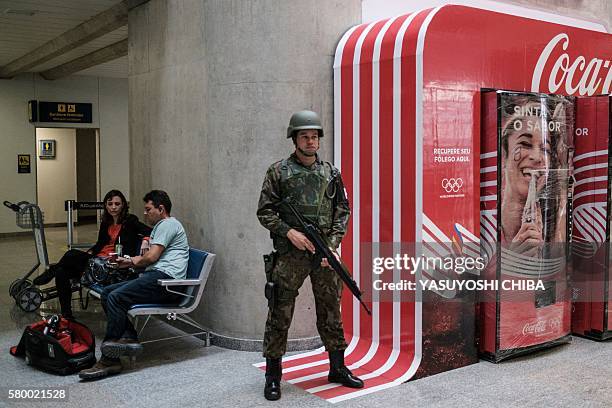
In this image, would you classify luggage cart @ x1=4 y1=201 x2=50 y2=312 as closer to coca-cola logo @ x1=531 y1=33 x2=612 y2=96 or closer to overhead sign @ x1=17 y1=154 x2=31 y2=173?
coca-cola logo @ x1=531 y1=33 x2=612 y2=96

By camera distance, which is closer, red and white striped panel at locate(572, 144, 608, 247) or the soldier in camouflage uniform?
the soldier in camouflage uniform

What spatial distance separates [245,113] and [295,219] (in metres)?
1.44

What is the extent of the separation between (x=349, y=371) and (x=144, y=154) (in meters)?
3.27

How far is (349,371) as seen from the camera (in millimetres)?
4559

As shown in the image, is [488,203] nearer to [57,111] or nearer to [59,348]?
[59,348]

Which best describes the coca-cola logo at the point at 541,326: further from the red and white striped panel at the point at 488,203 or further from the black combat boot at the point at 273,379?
the black combat boot at the point at 273,379

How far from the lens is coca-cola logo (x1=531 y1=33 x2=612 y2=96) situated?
215 inches

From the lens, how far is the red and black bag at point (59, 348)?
4.74 m

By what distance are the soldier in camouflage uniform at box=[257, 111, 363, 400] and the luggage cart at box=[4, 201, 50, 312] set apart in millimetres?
3300

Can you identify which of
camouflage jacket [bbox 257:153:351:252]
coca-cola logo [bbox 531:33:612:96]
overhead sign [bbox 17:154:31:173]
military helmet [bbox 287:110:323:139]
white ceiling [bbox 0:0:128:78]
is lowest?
camouflage jacket [bbox 257:153:351:252]

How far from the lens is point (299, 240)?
4.13 m

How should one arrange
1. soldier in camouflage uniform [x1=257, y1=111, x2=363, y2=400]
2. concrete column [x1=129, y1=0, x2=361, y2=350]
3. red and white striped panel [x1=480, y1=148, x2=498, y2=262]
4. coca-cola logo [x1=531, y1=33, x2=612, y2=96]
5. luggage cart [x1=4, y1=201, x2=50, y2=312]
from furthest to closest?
luggage cart [x1=4, y1=201, x2=50, y2=312]
coca-cola logo [x1=531, y1=33, x2=612, y2=96]
concrete column [x1=129, y1=0, x2=361, y2=350]
red and white striped panel [x1=480, y1=148, x2=498, y2=262]
soldier in camouflage uniform [x1=257, y1=111, x2=363, y2=400]

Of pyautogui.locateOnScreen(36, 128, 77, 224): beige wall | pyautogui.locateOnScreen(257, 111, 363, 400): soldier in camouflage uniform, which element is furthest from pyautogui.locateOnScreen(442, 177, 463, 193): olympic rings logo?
pyautogui.locateOnScreen(36, 128, 77, 224): beige wall

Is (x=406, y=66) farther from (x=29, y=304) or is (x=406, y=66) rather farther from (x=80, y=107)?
(x=80, y=107)
